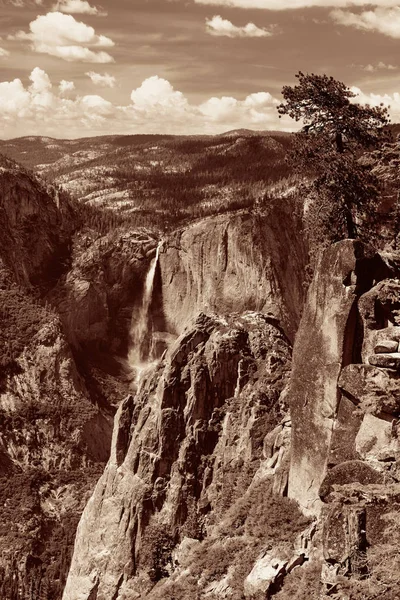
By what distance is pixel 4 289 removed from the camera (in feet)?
330

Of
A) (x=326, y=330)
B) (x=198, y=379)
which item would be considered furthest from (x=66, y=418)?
(x=326, y=330)

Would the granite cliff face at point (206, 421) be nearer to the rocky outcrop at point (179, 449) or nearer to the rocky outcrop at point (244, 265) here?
the rocky outcrop at point (179, 449)

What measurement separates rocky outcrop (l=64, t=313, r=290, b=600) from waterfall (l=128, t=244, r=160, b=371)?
52.0 m

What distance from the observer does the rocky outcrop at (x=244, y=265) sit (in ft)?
300

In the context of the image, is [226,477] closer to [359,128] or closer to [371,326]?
[371,326]

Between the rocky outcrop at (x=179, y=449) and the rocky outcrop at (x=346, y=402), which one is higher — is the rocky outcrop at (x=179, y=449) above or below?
below

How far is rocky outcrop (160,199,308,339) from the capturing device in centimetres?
9131

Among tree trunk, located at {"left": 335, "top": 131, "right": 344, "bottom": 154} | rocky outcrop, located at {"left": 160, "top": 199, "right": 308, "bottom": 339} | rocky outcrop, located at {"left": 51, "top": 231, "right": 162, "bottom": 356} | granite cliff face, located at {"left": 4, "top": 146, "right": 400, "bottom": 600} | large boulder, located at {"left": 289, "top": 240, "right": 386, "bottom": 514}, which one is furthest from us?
rocky outcrop, located at {"left": 51, "top": 231, "right": 162, "bottom": 356}

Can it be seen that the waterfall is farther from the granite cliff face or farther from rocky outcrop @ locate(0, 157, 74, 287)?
rocky outcrop @ locate(0, 157, 74, 287)

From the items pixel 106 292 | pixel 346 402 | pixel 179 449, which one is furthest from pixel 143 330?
pixel 346 402

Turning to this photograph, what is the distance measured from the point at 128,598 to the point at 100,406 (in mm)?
51798

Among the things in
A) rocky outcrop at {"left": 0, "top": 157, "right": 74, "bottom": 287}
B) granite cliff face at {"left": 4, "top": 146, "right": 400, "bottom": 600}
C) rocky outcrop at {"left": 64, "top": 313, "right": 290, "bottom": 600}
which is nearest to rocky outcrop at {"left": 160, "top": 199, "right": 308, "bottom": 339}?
granite cliff face at {"left": 4, "top": 146, "right": 400, "bottom": 600}

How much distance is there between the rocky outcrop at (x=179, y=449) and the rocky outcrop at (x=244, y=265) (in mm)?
41097

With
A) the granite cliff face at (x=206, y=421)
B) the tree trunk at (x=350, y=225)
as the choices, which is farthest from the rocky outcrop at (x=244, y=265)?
the tree trunk at (x=350, y=225)
